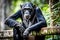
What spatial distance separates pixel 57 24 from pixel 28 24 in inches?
27.0

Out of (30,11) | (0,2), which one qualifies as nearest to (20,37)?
(30,11)

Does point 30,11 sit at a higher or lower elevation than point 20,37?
higher

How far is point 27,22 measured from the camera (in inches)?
336

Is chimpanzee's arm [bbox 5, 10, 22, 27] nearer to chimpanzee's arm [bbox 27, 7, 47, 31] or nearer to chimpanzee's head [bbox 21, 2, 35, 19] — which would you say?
chimpanzee's head [bbox 21, 2, 35, 19]

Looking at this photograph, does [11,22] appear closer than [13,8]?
Yes

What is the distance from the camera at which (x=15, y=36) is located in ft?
27.4

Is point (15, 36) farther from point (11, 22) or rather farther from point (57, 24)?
point (57, 24)

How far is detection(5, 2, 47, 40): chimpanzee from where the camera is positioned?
26.7 ft

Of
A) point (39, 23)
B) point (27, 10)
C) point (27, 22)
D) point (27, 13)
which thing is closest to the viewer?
point (39, 23)

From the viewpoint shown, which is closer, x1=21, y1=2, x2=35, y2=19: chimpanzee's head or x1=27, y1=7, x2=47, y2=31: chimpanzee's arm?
x1=27, y1=7, x2=47, y2=31: chimpanzee's arm

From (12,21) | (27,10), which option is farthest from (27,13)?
(12,21)

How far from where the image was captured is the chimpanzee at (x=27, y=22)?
321 inches

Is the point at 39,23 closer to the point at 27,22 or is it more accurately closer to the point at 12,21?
the point at 27,22

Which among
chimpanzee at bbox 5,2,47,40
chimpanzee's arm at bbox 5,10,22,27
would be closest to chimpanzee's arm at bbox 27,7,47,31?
chimpanzee at bbox 5,2,47,40
